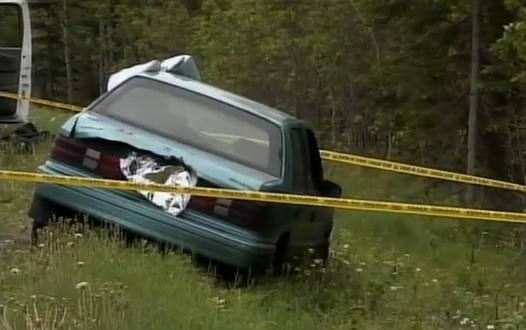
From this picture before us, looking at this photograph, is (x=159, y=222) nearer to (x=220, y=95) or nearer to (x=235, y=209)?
(x=235, y=209)

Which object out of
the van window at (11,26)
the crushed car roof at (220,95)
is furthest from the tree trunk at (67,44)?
the crushed car roof at (220,95)

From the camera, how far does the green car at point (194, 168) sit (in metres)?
6.83

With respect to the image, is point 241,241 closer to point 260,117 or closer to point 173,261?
point 173,261

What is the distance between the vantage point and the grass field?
4.98m

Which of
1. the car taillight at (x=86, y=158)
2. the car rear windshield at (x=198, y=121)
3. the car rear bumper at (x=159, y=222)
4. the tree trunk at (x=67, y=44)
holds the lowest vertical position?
the tree trunk at (x=67, y=44)

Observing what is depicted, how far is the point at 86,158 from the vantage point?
737cm

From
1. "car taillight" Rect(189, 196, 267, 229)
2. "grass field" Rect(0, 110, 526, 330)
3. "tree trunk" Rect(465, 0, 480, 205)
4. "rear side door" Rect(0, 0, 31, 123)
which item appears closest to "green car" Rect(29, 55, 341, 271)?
"car taillight" Rect(189, 196, 267, 229)

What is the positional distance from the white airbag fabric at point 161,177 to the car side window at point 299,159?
704mm

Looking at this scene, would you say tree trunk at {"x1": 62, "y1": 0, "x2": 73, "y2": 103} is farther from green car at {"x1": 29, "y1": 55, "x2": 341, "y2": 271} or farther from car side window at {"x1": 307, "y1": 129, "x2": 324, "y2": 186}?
car side window at {"x1": 307, "y1": 129, "x2": 324, "y2": 186}

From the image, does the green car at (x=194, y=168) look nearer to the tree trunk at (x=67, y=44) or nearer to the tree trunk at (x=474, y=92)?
the tree trunk at (x=474, y=92)

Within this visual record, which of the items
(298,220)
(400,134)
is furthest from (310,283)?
(400,134)

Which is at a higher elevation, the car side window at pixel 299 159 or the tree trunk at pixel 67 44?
the car side window at pixel 299 159

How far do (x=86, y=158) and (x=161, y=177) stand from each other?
0.61 meters

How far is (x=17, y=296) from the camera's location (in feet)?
17.0
